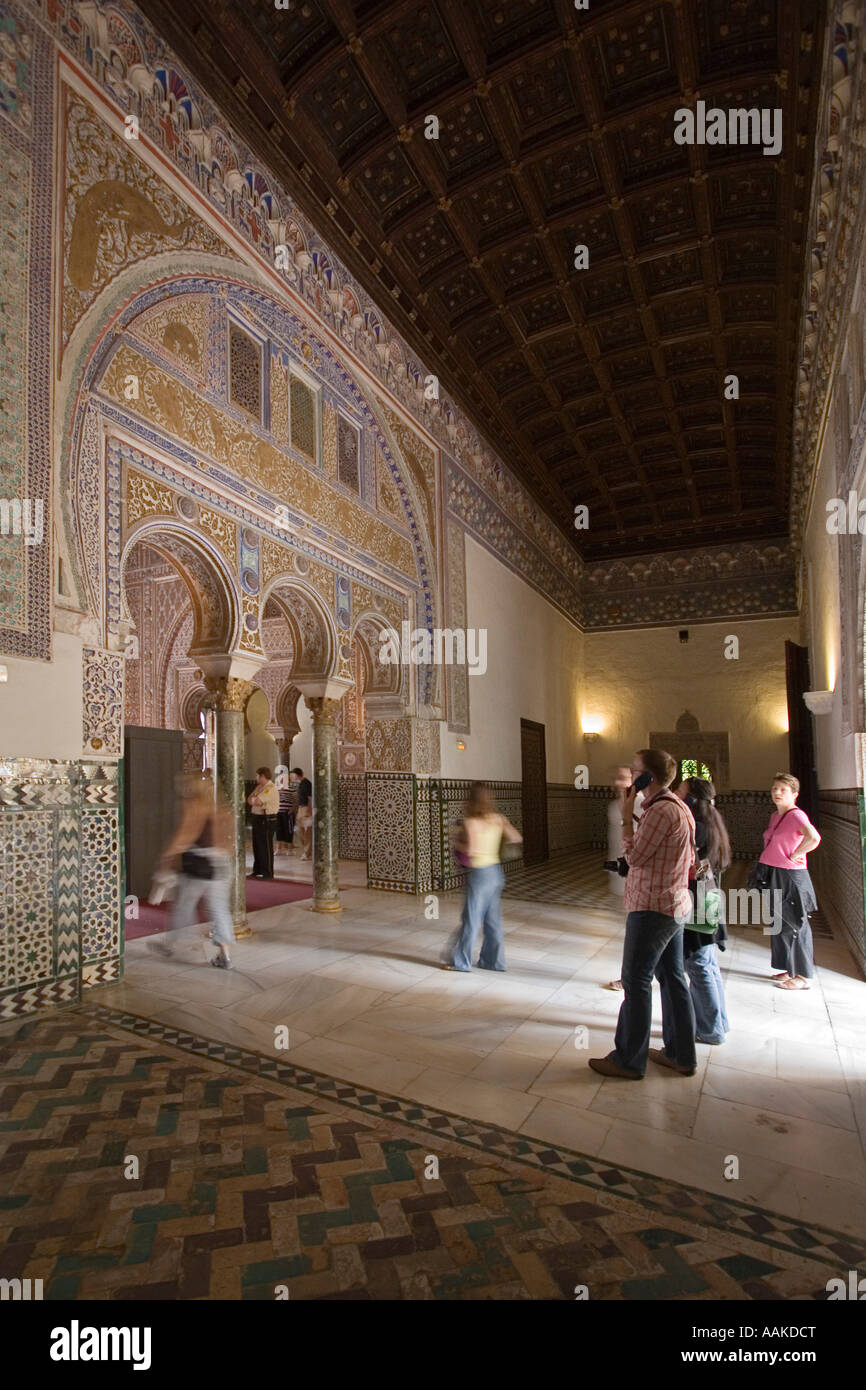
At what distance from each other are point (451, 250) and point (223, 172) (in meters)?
2.58

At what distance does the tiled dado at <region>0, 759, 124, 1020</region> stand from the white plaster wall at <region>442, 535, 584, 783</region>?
4.84 m

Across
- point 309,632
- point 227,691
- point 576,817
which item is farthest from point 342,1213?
point 576,817

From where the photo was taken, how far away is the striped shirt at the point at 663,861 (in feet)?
10.2

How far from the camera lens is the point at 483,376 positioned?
9.41 meters

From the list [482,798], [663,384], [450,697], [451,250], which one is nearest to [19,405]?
[482,798]

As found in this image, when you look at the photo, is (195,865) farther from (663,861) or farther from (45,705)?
(663,861)

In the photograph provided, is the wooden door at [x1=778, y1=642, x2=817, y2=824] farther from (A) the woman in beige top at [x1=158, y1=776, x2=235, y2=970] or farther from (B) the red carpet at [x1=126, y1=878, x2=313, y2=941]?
(A) the woman in beige top at [x1=158, y1=776, x2=235, y2=970]

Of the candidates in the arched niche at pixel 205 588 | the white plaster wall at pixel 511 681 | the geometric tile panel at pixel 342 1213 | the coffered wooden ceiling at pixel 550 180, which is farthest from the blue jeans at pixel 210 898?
the coffered wooden ceiling at pixel 550 180

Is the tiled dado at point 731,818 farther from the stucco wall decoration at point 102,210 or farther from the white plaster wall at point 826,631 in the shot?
the stucco wall decoration at point 102,210

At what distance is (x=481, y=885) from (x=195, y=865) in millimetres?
1951

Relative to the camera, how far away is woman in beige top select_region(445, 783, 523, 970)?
508 cm

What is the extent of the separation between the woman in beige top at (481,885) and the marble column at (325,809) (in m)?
2.42

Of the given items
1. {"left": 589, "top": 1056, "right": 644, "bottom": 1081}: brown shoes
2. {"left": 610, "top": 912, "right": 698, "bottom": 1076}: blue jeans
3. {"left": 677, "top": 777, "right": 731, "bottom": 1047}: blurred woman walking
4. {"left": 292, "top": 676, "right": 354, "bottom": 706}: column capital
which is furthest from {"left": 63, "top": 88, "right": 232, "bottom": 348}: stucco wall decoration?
{"left": 589, "top": 1056, "right": 644, "bottom": 1081}: brown shoes
